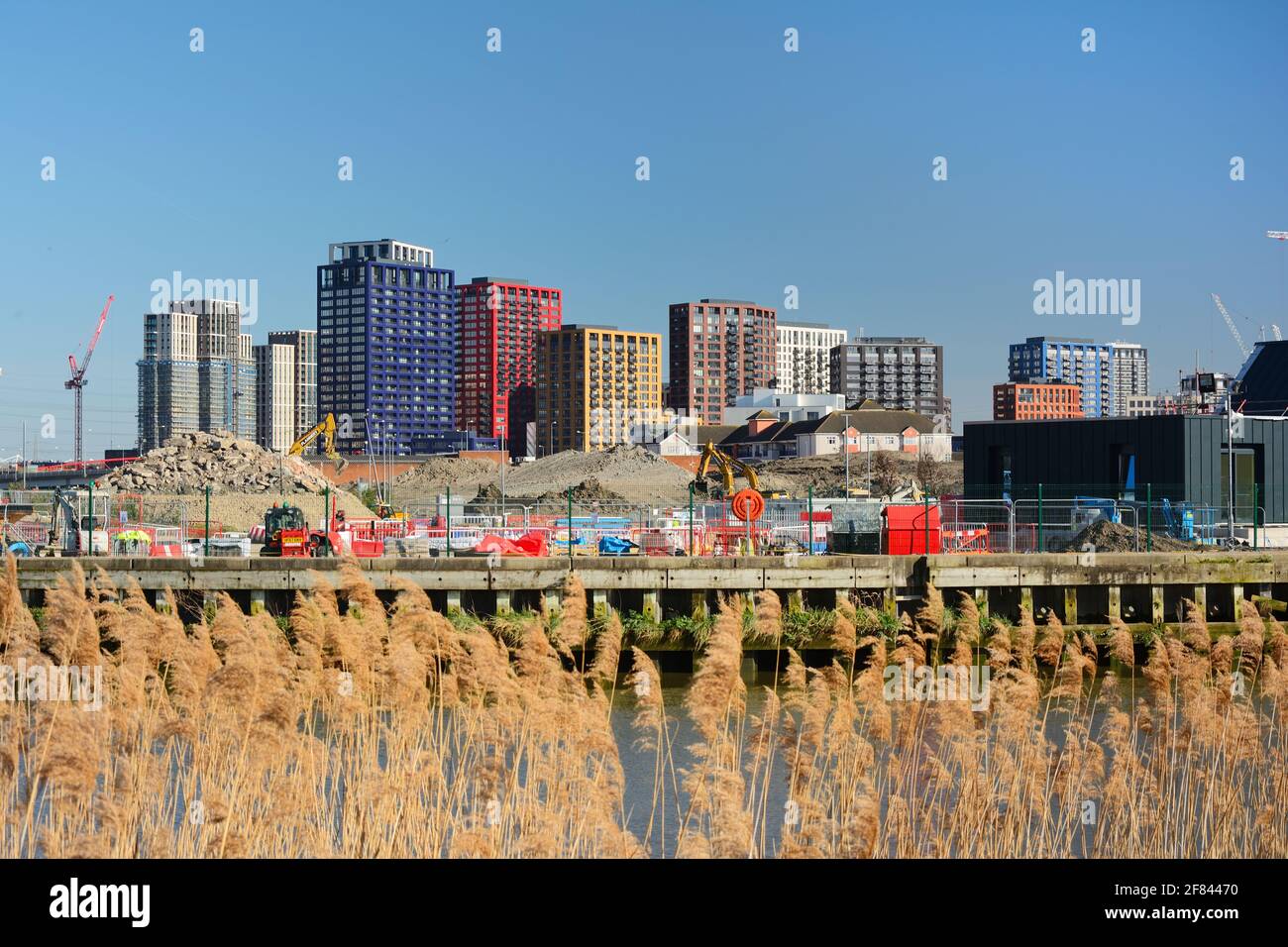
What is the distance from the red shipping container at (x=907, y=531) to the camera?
33.5m

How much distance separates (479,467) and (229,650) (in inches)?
5298

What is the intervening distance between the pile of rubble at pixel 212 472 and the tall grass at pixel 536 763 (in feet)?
209

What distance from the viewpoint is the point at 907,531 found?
3344 cm

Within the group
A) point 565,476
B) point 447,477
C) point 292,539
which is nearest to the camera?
point 292,539

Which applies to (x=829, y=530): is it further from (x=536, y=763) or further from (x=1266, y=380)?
(x=1266, y=380)

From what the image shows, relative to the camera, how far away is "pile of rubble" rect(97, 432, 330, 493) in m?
81.4

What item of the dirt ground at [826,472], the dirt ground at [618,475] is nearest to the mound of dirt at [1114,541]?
the dirt ground at [618,475]

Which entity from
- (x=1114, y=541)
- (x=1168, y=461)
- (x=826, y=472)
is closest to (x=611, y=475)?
(x=826, y=472)

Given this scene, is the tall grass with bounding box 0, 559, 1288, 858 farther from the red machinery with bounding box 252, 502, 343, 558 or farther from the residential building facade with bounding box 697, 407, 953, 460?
the residential building facade with bounding box 697, 407, 953, 460

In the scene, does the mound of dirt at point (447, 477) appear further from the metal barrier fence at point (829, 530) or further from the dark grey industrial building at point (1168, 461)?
the metal barrier fence at point (829, 530)

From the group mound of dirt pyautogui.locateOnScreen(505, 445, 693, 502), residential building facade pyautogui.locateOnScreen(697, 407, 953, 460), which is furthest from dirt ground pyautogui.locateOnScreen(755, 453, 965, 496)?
residential building facade pyautogui.locateOnScreen(697, 407, 953, 460)

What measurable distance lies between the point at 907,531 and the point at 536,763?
22337 millimetres
